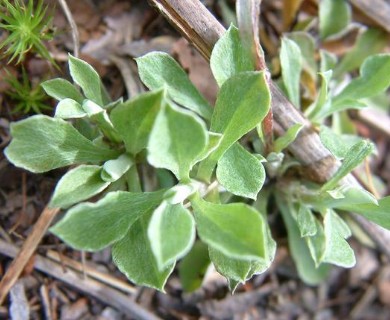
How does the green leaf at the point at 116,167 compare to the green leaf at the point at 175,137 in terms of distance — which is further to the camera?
the green leaf at the point at 116,167

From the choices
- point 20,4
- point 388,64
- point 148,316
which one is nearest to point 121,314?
point 148,316

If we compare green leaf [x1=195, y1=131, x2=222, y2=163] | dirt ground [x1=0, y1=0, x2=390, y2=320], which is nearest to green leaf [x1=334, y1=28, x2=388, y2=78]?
dirt ground [x1=0, y1=0, x2=390, y2=320]

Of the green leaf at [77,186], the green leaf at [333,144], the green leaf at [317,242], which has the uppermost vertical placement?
the green leaf at [77,186]

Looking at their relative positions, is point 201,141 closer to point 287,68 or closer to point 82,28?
point 287,68

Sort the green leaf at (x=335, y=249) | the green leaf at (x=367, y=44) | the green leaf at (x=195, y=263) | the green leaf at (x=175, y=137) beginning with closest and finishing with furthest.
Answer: the green leaf at (x=175, y=137) < the green leaf at (x=335, y=249) < the green leaf at (x=195, y=263) < the green leaf at (x=367, y=44)

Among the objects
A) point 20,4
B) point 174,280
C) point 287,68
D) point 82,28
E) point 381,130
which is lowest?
point 381,130

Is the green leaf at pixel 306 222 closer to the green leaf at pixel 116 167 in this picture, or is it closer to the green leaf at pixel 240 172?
the green leaf at pixel 240 172

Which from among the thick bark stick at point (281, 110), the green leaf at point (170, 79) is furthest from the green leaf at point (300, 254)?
the green leaf at point (170, 79)
